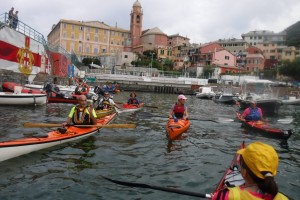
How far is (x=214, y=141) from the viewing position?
13078 mm

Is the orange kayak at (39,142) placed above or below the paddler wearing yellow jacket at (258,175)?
below

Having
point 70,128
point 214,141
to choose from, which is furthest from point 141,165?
point 214,141

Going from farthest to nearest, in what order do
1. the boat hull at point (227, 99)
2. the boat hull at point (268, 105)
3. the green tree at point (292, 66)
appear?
the boat hull at point (227, 99)
the boat hull at point (268, 105)
the green tree at point (292, 66)

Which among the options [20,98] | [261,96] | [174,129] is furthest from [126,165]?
[261,96]

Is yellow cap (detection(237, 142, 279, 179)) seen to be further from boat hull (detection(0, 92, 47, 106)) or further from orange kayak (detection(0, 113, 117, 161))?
boat hull (detection(0, 92, 47, 106))

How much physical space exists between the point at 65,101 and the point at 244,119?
1460cm

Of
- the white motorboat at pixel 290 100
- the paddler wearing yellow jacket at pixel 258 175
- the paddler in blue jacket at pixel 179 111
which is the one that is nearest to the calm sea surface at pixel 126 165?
the paddler in blue jacket at pixel 179 111

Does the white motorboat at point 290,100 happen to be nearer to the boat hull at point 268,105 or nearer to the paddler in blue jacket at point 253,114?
the boat hull at point 268,105

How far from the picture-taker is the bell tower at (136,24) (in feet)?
409

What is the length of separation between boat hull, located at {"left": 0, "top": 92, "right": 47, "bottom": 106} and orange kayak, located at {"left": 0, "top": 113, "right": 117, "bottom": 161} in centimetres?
1027

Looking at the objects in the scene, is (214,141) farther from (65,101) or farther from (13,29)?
(13,29)

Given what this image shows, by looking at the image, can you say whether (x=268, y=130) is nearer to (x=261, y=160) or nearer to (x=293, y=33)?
(x=293, y=33)

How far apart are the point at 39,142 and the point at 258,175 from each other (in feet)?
24.1

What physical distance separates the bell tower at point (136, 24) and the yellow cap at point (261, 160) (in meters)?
124
